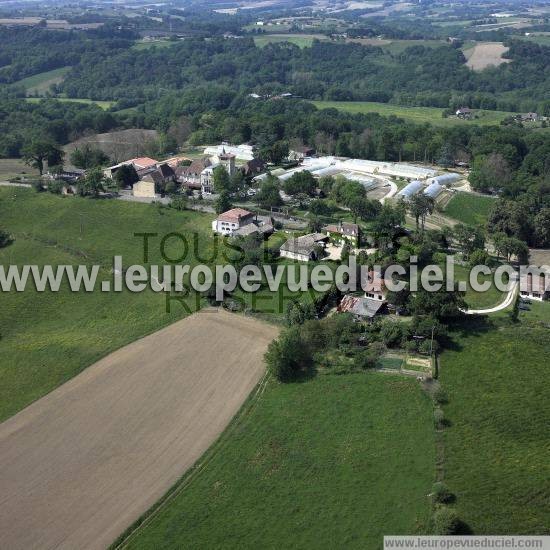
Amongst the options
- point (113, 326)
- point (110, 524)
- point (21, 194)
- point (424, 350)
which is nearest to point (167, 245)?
point (113, 326)

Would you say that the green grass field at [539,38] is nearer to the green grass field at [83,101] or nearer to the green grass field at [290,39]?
the green grass field at [290,39]

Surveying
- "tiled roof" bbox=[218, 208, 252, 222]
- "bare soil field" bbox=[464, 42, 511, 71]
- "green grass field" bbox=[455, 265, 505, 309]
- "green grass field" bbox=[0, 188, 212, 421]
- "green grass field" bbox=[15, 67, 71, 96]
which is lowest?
"green grass field" bbox=[0, 188, 212, 421]

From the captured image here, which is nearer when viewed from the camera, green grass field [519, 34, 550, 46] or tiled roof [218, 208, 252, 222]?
tiled roof [218, 208, 252, 222]

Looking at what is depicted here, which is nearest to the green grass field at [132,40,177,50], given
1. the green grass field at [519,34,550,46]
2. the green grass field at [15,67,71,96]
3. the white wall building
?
the green grass field at [15,67,71,96]

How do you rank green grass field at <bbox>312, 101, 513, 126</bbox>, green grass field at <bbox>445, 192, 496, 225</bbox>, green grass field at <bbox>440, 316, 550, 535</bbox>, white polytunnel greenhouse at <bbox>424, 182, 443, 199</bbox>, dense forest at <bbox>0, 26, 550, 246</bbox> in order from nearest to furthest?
green grass field at <bbox>440, 316, 550, 535</bbox> < green grass field at <bbox>445, 192, 496, 225</bbox> < white polytunnel greenhouse at <bbox>424, 182, 443, 199</bbox> < dense forest at <bbox>0, 26, 550, 246</bbox> < green grass field at <bbox>312, 101, 513, 126</bbox>

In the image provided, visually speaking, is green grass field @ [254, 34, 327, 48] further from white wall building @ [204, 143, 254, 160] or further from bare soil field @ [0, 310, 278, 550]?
bare soil field @ [0, 310, 278, 550]

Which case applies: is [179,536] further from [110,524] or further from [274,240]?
[274,240]

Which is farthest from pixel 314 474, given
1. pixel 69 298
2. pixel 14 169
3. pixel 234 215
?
pixel 14 169
